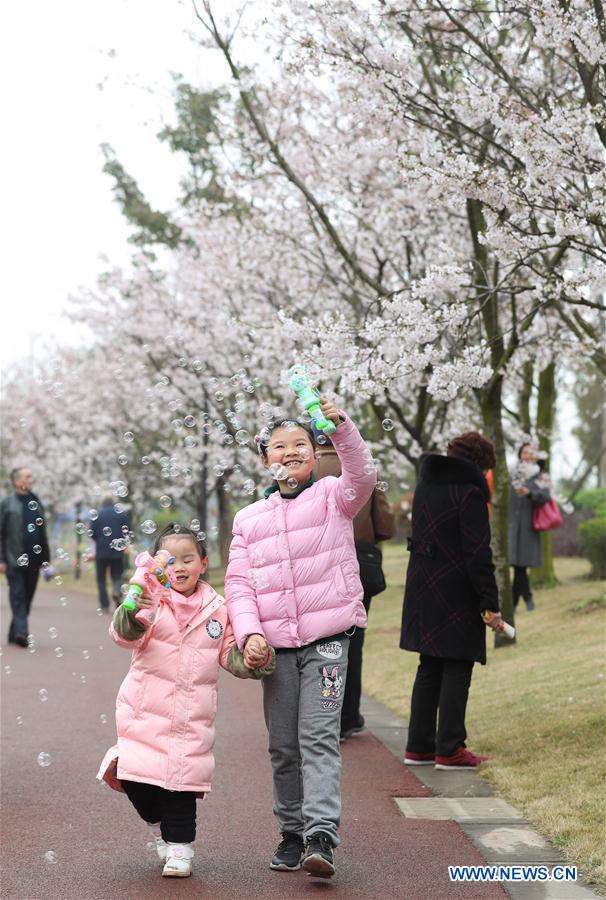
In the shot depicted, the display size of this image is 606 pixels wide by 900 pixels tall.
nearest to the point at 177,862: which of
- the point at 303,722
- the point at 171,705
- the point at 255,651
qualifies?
the point at 171,705

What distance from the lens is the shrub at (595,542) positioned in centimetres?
1783

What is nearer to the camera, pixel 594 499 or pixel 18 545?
pixel 18 545

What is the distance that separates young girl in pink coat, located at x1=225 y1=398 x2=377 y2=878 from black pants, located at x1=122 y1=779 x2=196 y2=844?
40cm

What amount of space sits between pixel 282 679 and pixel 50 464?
41821mm

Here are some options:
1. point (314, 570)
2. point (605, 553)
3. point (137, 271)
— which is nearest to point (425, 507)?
point (314, 570)

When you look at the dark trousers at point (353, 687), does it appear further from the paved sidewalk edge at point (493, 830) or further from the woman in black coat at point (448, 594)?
the woman in black coat at point (448, 594)

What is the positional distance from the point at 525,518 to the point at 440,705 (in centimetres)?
850

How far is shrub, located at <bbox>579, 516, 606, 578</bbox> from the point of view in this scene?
702 inches

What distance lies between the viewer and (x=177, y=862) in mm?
5348

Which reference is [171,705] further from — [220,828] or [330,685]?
[220,828]

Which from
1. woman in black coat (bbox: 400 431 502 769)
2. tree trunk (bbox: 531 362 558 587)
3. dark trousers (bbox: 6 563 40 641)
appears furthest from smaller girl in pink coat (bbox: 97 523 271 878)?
tree trunk (bbox: 531 362 558 587)

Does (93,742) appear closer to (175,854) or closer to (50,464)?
(175,854)

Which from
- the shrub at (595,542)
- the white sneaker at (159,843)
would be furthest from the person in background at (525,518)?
the white sneaker at (159,843)

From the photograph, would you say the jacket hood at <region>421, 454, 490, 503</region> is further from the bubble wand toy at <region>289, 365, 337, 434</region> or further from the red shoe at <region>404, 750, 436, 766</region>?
the bubble wand toy at <region>289, 365, 337, 434</region>
